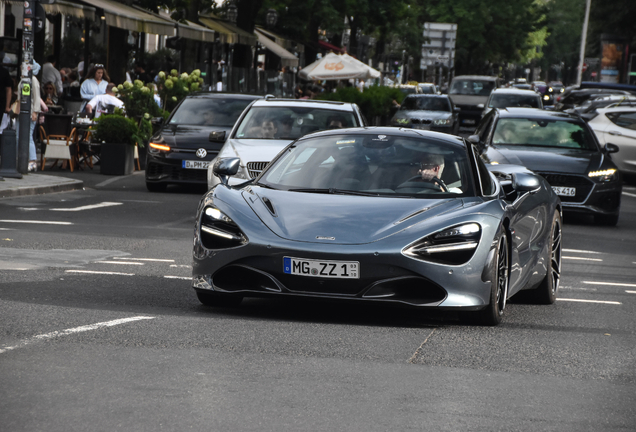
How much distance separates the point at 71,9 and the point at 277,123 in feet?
30.7

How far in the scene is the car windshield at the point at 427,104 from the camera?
3725cm

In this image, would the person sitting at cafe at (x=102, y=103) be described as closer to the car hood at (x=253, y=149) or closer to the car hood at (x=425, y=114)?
the car hood at (x=253, y=149)

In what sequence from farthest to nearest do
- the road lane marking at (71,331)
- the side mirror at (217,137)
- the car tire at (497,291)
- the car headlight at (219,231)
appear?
1. the side mirror at (217,137)
2. the car tire at (497,291)
3. the car headlight at (219,231)
4. the road lane marking at (71,331)

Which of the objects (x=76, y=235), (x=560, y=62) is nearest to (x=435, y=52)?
(x=76, y=235)

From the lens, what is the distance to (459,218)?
6.90m

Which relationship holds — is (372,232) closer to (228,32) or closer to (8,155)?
(8,155)

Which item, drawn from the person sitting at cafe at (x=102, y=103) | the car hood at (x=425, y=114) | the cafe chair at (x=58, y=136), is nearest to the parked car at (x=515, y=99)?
the car hood at (x=425, y=114)

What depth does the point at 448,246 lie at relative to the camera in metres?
6.76

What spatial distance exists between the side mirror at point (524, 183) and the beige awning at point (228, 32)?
26.6 meters

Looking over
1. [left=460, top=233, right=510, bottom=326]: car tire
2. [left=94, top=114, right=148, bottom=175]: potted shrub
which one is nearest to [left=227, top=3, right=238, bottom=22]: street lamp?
[left=94, top=114, right=148, bottom=175]: potted shrub

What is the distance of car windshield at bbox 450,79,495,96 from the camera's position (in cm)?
4831

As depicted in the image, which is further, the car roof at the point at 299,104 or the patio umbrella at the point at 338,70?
the patio umbrella at the point at 338,70

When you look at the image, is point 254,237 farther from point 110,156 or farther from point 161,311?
point 110,156

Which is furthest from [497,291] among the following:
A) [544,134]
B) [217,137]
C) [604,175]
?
[544,134]
